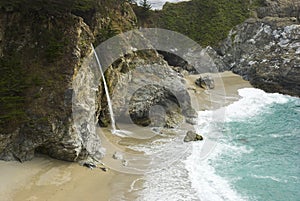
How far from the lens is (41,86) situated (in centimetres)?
1436

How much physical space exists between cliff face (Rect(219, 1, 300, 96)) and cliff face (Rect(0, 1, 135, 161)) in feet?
78.1

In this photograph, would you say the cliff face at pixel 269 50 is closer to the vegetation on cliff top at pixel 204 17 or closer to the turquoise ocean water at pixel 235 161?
the vegetation on cliff top at pixel 204 17

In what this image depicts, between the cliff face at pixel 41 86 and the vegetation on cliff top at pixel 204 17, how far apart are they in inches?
1266

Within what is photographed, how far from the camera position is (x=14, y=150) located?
45.8ft

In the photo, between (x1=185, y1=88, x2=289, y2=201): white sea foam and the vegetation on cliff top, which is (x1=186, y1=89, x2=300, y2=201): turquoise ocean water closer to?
(x1=185, y1=88, x2=289, y2=201): white sea foam

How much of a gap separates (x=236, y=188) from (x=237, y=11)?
41353mm

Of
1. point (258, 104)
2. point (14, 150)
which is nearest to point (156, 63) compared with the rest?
point (258, 104)

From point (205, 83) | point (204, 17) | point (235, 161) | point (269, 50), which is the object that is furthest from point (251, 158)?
point (204, 17)

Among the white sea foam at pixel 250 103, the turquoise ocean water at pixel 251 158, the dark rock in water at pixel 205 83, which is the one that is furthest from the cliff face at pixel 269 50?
the turquoise ocean water at pixel 251 158

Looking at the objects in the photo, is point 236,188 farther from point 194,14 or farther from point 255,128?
point 194,14

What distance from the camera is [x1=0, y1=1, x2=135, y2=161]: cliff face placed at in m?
13.7

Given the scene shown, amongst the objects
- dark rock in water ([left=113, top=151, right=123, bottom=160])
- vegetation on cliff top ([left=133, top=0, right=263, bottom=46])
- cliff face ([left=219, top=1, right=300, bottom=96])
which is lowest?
dark rock in water ([left=113, top=151, right=123, bottom=160])

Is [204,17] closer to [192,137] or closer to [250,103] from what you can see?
[250,103]

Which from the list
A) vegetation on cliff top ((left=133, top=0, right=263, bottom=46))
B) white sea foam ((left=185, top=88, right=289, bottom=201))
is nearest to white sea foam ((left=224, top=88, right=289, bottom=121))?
white sea foam ((left=185, top=88, right=289, bottom=201))
